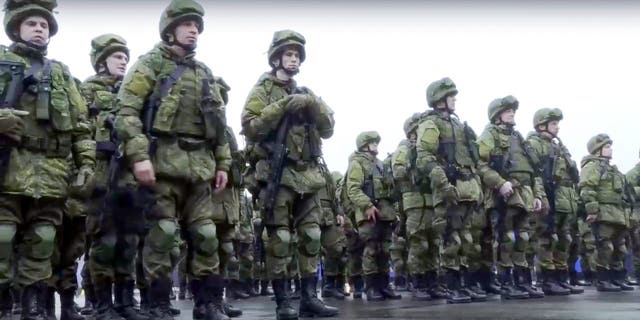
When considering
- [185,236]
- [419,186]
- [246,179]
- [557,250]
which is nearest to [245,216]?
[419,186]

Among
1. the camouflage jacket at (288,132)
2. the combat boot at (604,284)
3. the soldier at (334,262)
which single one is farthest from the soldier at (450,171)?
the combat boot at (604,284)

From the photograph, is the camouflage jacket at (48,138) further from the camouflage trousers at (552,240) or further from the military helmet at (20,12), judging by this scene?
the camouflage trousers at (552,240)

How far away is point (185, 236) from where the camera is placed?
6.07 meters

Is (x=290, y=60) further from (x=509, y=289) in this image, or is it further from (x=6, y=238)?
(x=509, y=289)

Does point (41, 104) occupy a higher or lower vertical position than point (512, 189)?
higher

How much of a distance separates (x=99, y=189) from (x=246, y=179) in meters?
1.39

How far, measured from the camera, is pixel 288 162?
7.04m

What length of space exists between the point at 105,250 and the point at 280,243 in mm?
1541

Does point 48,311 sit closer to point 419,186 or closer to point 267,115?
point 267,115

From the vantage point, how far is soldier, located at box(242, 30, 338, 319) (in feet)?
22.7

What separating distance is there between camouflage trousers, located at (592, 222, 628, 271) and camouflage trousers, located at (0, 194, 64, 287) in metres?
9.42

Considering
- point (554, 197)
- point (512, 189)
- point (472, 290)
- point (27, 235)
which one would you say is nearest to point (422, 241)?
point (472, 290)

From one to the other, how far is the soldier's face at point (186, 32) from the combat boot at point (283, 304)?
2252 millimetres

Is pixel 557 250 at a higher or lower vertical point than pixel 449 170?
lower
